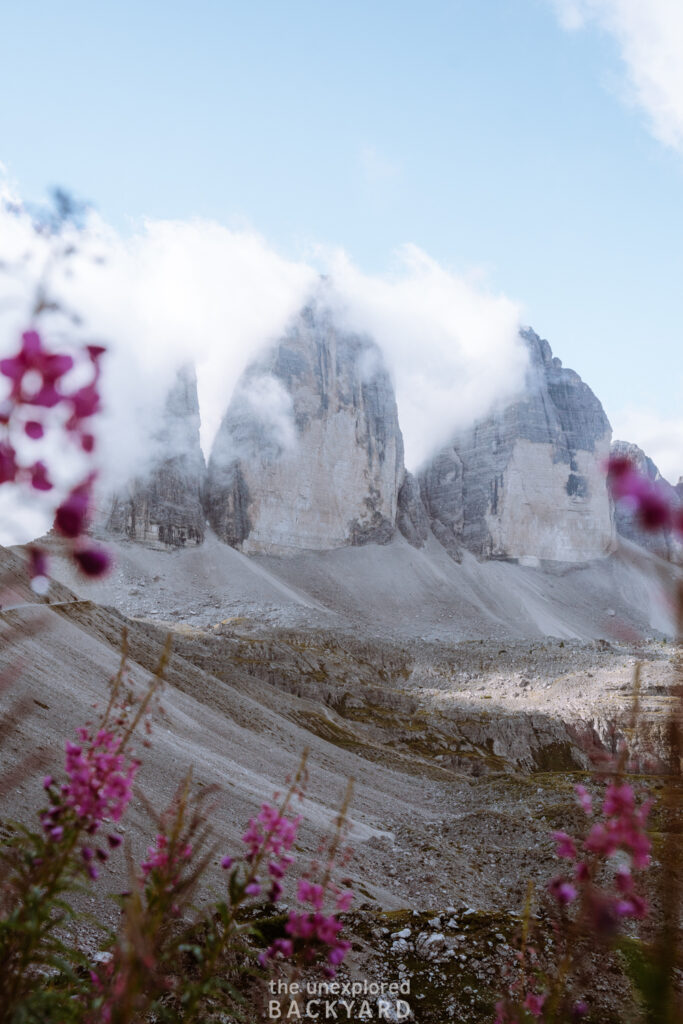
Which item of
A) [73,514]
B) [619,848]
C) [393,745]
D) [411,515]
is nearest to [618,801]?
[619,848]

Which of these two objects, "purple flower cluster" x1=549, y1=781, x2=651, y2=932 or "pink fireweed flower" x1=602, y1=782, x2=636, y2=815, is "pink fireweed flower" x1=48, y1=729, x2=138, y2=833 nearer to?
"purple flower cluster" x1=549, y1=781, x2=651, y2=932

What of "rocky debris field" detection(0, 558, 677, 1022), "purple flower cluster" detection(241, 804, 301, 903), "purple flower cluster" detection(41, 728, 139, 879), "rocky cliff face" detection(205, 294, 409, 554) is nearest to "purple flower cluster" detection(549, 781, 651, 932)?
"rocky debris field" detection(0, 558, 677, 1022)

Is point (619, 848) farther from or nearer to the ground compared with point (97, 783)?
farther from the ground

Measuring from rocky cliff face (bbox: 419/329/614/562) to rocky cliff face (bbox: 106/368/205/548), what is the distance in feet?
185

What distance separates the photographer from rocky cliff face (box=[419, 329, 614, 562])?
164 metres

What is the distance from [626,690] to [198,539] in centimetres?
9415

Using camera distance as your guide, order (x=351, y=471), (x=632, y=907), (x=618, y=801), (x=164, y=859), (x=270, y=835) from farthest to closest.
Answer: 1. (x=351, y=471)
2. (x=270, y=835)
3. (x=164, y=859)
4. (x=618, y=801)
5. (x=632, y=907)

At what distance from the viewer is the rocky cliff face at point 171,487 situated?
444ft

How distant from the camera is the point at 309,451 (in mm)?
156625

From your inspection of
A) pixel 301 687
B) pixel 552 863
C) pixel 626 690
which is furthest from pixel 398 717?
pixel 552 863

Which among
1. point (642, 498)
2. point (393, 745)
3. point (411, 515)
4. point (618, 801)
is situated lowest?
point (393, 745)

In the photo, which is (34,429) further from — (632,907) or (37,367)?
(632,907)

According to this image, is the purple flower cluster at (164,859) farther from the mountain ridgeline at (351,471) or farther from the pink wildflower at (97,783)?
the mountain ridgeline at (351,471)

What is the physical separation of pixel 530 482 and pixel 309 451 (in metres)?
53.7
